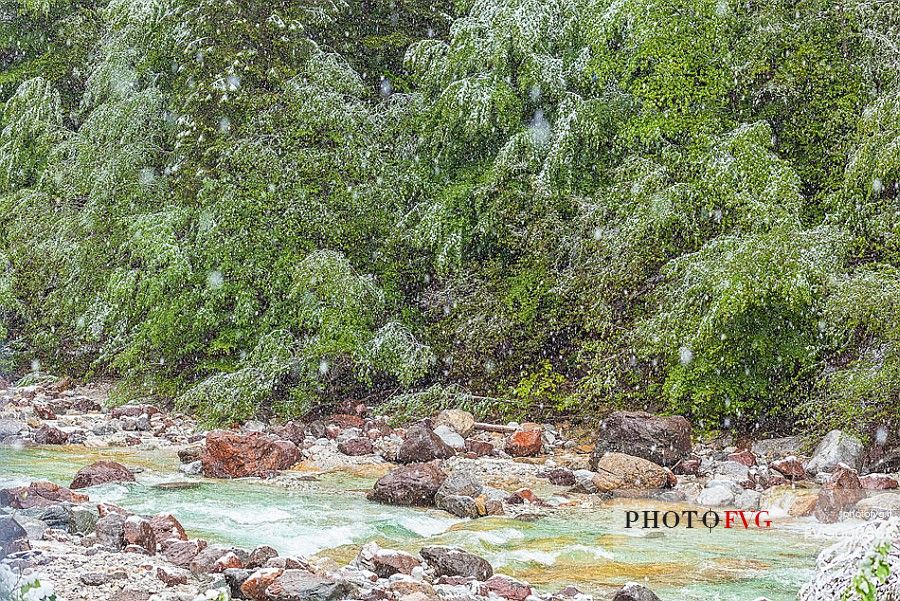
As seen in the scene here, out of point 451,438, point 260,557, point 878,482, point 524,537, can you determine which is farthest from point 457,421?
point 260,557

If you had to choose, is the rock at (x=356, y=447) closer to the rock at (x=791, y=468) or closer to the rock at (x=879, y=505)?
the rock at (x=791, y=468)

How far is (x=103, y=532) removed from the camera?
5.62m

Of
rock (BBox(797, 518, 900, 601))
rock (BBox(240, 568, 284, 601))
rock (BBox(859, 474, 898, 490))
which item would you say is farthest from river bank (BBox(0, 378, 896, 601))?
rock (BBox(797, 518, 900, 601))

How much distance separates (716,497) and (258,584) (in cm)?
379

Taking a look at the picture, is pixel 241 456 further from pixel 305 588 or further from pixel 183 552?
pixel 305 588

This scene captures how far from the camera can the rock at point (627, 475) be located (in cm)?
776

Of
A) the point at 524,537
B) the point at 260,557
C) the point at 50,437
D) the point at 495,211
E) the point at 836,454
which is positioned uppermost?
the point at 495,211

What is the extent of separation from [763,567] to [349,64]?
884cm

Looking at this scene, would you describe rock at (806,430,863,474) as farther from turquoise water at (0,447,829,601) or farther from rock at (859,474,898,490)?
turquoise water at (0,447,829,601)

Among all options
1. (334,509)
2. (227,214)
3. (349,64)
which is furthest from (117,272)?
(334,509)

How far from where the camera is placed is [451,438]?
9305 millimetres

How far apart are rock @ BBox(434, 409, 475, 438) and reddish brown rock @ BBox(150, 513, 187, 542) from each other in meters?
4.04

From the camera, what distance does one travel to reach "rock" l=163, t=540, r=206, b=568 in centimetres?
526

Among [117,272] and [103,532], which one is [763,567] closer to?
[103,532]
